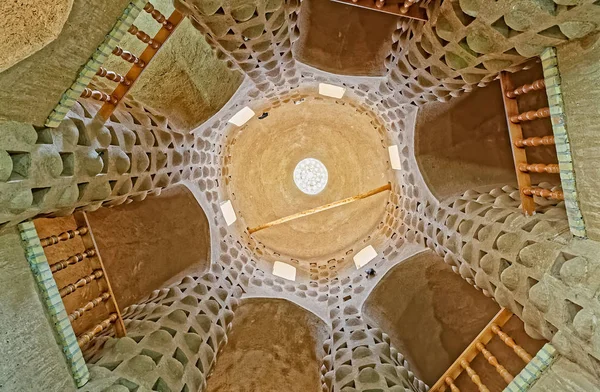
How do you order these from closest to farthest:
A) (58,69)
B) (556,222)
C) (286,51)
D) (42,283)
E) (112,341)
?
(58,69) → (42,283) → (556,222) → (112,341) → (286,51)

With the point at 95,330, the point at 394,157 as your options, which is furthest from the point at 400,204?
the point at 95,330

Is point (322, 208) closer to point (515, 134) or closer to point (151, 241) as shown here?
point (151, 241)

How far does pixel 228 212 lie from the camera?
10.1m

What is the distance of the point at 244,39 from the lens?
596 centimetres

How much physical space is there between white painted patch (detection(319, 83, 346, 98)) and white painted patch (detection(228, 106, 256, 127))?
157 centimetres

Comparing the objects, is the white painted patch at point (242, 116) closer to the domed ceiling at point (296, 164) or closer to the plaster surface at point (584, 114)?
the domed ceiling at point (296, 164)

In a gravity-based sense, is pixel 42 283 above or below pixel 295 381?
above

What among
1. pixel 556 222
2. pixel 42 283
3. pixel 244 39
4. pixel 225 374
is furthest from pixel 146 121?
pixel 556 222

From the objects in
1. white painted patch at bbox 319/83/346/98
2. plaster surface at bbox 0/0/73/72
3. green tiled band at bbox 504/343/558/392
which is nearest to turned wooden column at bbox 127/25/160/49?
plaster surface at bbox 0/0/73/72

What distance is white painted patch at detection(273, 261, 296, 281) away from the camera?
10031mm

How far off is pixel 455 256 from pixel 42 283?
5.07 metres

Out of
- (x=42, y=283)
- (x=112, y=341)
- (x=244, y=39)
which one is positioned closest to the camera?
(x=42, y=283)

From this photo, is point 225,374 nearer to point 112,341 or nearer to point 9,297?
point 112,341

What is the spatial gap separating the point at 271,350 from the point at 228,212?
10.6 feet
